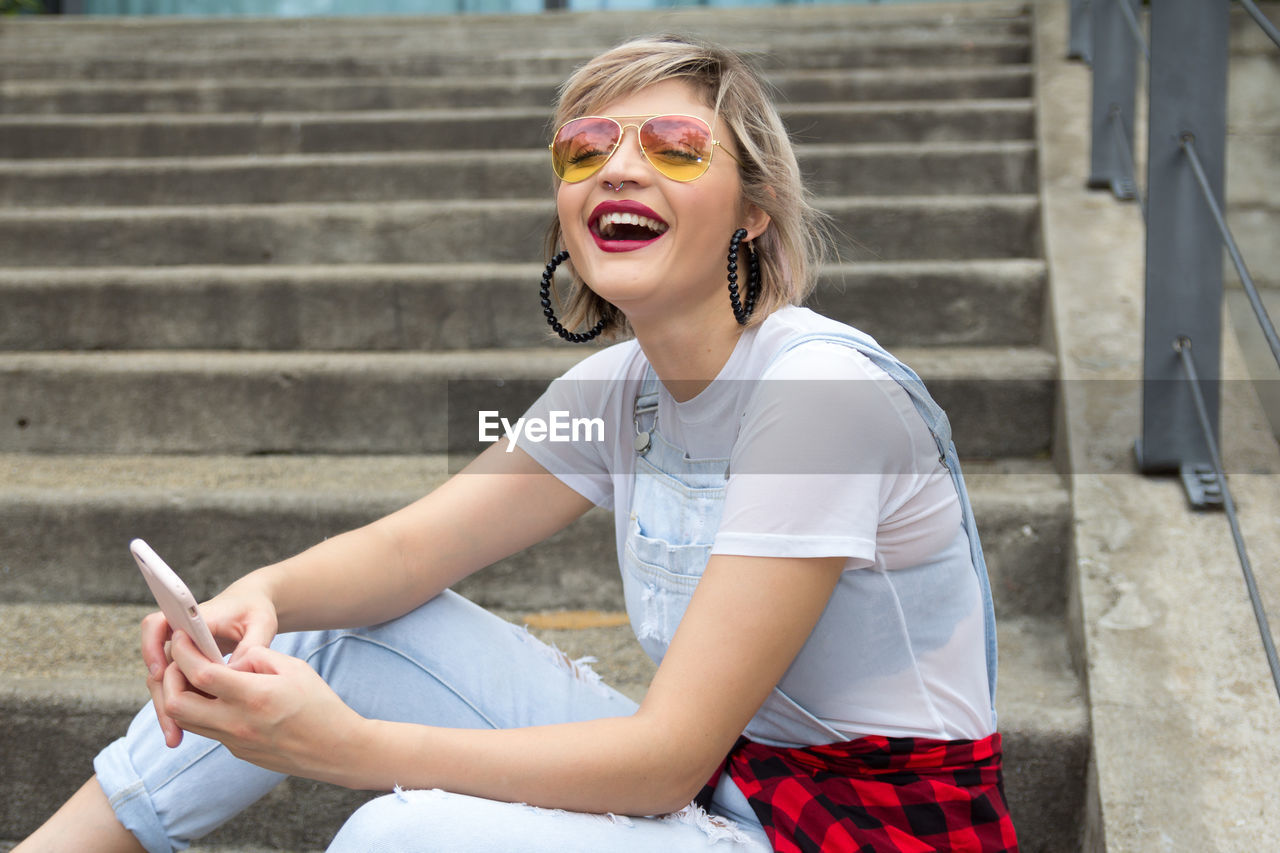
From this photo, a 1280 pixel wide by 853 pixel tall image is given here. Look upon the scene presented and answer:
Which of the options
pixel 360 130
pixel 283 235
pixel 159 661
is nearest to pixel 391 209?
pixel 283 235

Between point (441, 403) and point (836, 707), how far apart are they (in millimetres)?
1325

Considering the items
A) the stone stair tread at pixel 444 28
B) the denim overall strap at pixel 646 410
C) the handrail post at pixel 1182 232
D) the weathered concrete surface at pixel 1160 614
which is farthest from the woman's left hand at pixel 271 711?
the stone stair tread at pixel 444 28

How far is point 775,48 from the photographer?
385cm

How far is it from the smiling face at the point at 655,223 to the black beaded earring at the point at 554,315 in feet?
0.43

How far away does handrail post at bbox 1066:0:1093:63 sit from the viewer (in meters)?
3.30

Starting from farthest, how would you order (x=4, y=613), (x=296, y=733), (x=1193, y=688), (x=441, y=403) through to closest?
(x=441, y=403), (x=4, y=613), (x=1193, y=688), (x=296, y=733)

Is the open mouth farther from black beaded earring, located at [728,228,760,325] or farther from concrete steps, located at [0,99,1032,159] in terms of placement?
concrete steps, located at [0,99,1032,159]

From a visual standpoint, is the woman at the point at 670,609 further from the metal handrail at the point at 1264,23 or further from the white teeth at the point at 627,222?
the metal handrail at the point at 1264,23

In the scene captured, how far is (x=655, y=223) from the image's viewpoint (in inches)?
48.5

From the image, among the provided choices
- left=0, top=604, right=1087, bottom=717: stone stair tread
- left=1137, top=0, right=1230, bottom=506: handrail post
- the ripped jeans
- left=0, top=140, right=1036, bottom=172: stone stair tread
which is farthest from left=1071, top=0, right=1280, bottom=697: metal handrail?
left=0, top=140, right=1036, bottom=172: stone stair tread

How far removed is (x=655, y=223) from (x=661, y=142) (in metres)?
0.09

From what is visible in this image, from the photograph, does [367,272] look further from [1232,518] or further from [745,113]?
[1232,518]

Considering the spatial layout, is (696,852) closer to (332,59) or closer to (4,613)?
(4,613)

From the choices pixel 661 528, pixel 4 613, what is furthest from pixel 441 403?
pixel 661 528
